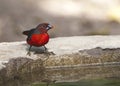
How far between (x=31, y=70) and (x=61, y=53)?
0.55 m

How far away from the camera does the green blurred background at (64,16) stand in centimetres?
1234

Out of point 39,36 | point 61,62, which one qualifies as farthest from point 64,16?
point 61,62

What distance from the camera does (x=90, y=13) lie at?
13.0 meters

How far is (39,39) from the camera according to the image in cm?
619

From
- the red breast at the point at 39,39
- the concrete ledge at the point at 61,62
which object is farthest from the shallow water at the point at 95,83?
the red breast at the point at 39,39

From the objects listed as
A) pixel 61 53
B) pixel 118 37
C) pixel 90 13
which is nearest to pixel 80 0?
pixel 90 13

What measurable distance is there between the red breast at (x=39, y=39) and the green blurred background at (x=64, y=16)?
5793 mm

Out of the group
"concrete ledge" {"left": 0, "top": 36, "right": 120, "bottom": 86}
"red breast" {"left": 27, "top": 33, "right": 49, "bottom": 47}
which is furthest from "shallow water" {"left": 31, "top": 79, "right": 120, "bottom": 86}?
"red breast" {"left": 27, "top": 33, "right": 49, "bottom": 47}

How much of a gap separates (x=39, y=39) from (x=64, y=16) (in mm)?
6777

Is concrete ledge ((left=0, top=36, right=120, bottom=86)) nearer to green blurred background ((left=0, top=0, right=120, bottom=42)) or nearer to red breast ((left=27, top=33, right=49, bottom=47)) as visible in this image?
red breast ((left=27, top=33, right=49, bottom=47))

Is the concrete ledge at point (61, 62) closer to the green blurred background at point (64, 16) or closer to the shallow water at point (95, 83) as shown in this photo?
the shallow water at point (95, 83)

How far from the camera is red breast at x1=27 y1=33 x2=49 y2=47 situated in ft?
20.3

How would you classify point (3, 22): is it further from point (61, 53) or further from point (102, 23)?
point (61, 53)

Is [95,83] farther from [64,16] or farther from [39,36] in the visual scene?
[64,16]
